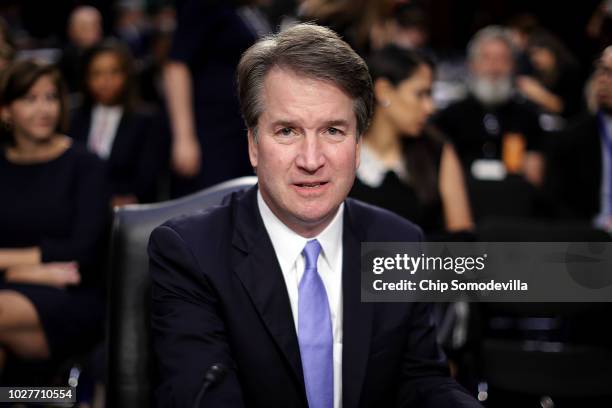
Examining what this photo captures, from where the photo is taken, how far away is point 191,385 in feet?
5.08

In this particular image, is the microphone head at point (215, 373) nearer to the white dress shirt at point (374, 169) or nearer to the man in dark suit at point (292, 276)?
the man in dark suit at point (292, 276)

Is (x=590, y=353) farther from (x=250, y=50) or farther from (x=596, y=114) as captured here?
(x=250, y=50)

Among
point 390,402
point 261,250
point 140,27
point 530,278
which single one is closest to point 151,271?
point 261,250

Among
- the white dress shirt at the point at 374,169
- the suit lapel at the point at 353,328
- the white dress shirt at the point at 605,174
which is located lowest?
the suit lapel at the point at 353,328

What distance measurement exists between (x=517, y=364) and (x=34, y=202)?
5.85ft

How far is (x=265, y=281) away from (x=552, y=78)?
6.26 metres

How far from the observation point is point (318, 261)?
5.75 ft

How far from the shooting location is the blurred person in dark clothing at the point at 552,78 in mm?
7051

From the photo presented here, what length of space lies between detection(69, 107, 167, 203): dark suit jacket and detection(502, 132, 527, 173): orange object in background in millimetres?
2003

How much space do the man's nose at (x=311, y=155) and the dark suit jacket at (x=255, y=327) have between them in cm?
18

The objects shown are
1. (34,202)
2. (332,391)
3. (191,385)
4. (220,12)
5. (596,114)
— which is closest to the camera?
(191,385)

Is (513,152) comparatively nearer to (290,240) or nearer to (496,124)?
(496,124)

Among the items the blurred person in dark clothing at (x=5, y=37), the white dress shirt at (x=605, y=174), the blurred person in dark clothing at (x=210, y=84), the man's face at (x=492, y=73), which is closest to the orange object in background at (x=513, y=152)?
the man's face at (x=492, y=73)

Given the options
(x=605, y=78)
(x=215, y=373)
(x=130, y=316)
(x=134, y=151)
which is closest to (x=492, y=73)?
(x=134, y=151)
